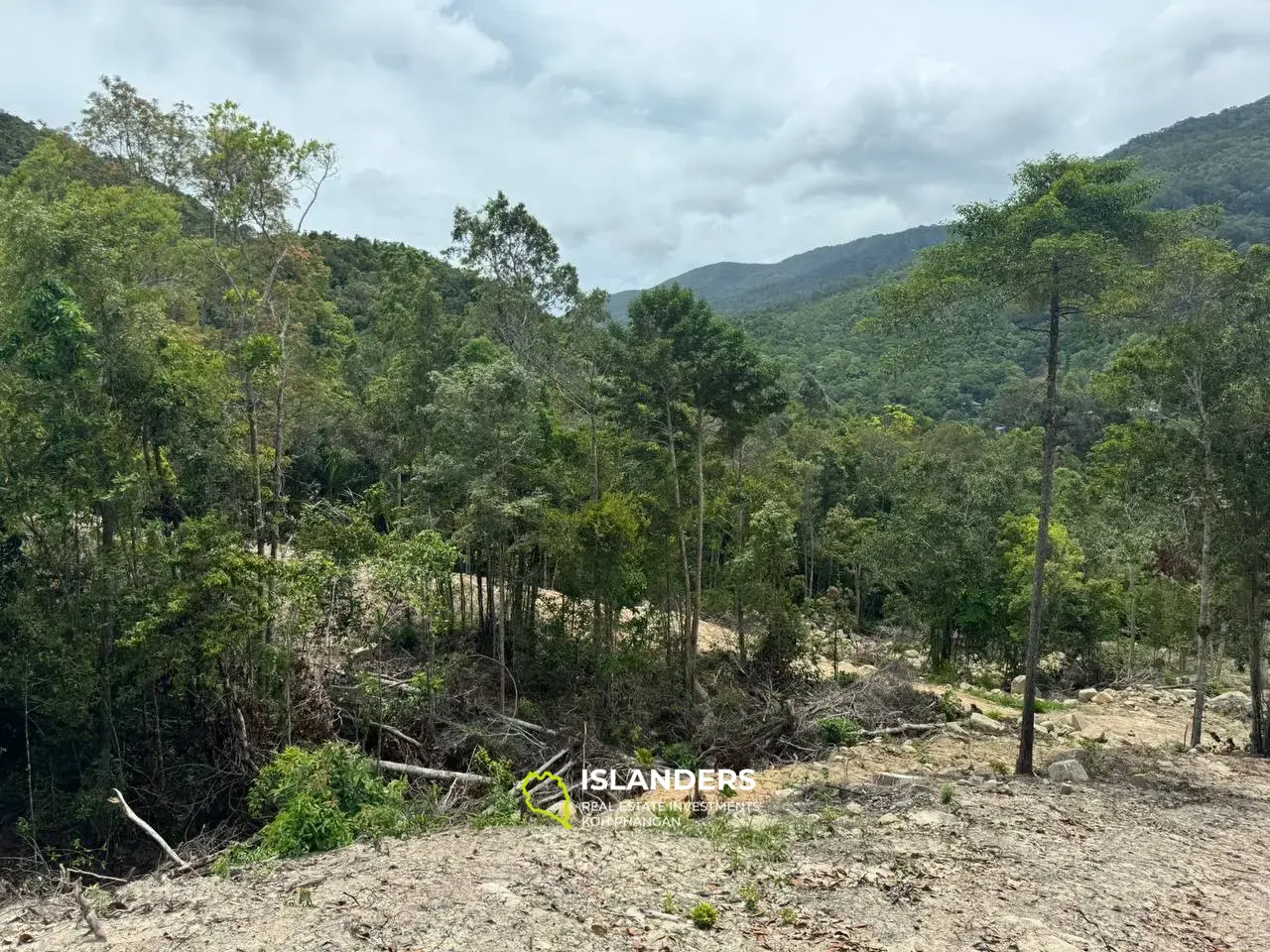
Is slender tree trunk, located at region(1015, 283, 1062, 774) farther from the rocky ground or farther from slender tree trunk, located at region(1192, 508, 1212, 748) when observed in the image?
slender tree trunk, located at region(1192, 508, 1212, 748)

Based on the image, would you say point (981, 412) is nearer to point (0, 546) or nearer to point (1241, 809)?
point (1241, 809)

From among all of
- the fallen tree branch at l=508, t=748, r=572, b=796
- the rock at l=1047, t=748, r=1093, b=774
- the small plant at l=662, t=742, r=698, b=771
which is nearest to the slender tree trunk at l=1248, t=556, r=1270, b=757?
the rock at l=1047, t=748, r=1093, b=774

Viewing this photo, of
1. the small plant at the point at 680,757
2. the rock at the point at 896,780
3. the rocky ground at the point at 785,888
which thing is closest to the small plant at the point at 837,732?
the small plant at the point at 680,757

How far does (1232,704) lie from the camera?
59.4ft

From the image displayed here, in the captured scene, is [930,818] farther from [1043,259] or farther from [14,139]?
[14,139]

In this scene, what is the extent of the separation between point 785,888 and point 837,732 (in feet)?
27.8

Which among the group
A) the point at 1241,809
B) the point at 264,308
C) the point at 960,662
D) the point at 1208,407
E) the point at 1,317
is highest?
the point at 264,308

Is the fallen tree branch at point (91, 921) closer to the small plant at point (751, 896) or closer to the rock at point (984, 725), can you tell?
the small plant at point (751, 896)

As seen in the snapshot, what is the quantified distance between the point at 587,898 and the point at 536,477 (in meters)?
11.3

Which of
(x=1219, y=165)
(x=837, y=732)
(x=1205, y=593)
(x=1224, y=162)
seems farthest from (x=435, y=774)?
(x=1224, y=162)

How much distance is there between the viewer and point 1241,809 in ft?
30.2

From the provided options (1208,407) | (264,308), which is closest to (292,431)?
(264,308)

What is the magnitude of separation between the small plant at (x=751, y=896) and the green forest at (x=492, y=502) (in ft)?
14.0

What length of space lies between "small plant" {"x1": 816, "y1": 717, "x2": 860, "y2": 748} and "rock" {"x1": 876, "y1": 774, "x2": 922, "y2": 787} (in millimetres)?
3362
